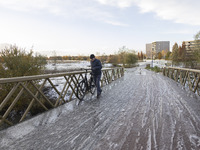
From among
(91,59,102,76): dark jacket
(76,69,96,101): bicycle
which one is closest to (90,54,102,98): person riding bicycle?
(91,59,102,76): dark jacket

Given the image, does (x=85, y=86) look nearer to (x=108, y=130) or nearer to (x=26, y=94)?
(x=26, y=94)

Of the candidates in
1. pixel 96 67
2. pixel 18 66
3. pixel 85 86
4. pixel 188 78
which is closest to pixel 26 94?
pixel 18 66

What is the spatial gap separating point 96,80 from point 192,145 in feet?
14.3

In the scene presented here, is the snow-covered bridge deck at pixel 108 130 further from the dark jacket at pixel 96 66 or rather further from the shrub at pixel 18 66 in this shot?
the shrub at pixel 18 66

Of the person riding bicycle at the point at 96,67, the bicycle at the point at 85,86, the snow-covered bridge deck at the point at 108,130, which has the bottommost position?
the snow-covered bridge deck at the point at 108,130

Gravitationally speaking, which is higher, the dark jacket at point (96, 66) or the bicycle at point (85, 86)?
the dark jacket at point (96, 66)

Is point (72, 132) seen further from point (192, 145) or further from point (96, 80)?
point (96, 80)

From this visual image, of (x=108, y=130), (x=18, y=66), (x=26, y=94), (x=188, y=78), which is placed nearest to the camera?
(x=108, y=130)

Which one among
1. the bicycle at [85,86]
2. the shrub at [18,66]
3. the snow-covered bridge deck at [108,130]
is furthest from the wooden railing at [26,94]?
the snow-covered bridge deck at [108,130]

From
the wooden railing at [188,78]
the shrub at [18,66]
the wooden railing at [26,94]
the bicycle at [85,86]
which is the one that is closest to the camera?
the wooden railing at [26,94]

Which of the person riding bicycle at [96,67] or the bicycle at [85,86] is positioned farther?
the person riding bicycle at [96,67]

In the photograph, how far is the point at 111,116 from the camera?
12.4ft

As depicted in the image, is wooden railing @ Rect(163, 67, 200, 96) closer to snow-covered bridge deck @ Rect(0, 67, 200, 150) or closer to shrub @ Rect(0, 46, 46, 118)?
snow-covered bridge deck @ Rect(0, 67, 200, 150)

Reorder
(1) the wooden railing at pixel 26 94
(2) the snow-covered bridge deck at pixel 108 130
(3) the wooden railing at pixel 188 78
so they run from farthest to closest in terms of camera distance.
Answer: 1. (3) the wooden railing at pixel 188 78
2. (1) the wooden railing at pixel 26 94
3. (2) the snow-covered bridge deck at pixel 108 130
